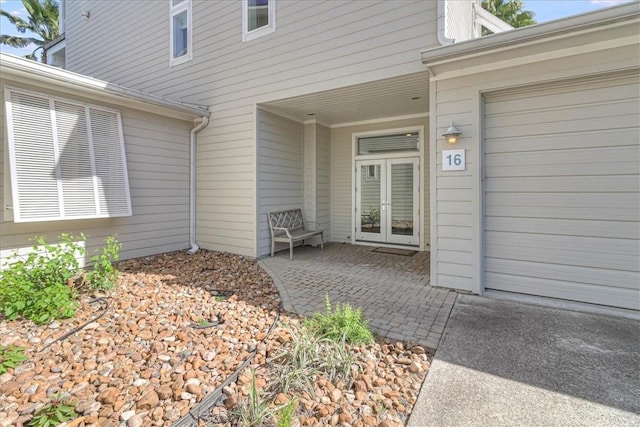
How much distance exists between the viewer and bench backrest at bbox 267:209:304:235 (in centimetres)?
656

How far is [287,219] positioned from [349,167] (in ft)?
7.09

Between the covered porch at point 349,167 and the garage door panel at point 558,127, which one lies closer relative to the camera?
the garage door panel at point 558,127

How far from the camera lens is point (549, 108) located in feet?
12.3

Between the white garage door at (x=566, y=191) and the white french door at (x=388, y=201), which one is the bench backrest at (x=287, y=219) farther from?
the white garage door at (x=566, y=191)

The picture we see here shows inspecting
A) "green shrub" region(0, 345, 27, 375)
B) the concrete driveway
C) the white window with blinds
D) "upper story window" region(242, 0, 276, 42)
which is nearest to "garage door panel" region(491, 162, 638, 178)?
the concrete driveway

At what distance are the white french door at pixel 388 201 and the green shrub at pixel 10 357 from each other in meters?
6.32

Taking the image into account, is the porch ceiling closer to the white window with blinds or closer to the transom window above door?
the transom window above door

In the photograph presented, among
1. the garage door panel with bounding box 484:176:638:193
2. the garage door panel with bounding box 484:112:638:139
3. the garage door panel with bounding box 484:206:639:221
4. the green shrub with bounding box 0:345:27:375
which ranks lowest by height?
the green shrub with bounding box 0:345:27:375

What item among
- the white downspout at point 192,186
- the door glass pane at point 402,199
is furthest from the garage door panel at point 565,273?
the white downspout at point 192,186

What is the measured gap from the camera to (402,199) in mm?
7324

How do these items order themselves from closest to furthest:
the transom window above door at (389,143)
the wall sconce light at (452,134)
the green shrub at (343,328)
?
1. the green shrub at (343,328)
2. the wall sconce light at (452,134)
3. the transom window above door at (389,143)

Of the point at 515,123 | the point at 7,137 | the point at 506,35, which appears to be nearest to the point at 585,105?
the point at 515,123

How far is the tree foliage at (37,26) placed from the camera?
15.4 metres

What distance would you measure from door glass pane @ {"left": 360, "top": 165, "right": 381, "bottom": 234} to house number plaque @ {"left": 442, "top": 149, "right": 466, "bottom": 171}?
3.36 m
